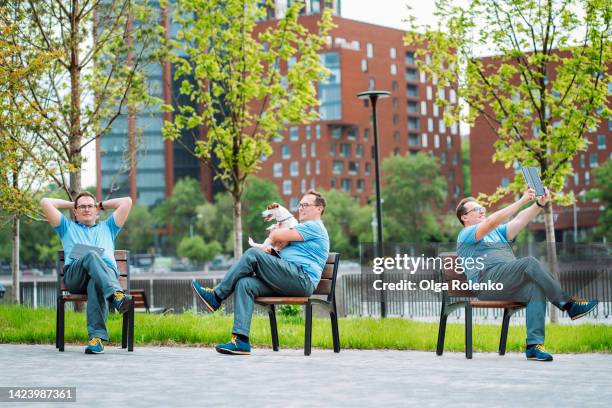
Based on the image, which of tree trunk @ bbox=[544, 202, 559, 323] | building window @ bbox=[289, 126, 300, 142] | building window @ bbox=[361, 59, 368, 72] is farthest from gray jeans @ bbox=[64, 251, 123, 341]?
building window @ bbox=[289, 126, 300, 142]

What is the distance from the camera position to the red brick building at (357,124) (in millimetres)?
110875

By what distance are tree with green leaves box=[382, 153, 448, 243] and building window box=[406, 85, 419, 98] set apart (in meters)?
21.7

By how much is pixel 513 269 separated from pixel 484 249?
15.9 inches

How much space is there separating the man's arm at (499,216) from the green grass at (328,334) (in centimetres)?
158

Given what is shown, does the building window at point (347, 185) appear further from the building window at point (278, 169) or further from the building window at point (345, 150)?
the building window at point (278, 169)

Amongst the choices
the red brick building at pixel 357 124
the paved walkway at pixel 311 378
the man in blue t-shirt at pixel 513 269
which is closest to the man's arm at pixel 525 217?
the man in blue t-shirt at pixel 513 269

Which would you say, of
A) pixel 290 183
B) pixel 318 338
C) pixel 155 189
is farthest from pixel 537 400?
pixel 155 189

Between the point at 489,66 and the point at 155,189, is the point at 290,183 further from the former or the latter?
the point at 489,66

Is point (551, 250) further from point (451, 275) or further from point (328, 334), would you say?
point (451, 275)

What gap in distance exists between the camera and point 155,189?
449 feet

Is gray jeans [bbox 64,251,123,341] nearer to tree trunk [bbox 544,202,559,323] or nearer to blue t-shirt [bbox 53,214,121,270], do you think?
blue t-shirt [bbox 53,214,121,270]

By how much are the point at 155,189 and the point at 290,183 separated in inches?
1080

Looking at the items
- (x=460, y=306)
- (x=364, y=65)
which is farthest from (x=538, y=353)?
(x=364, y=65)

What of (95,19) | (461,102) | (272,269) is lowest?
(272,269)
